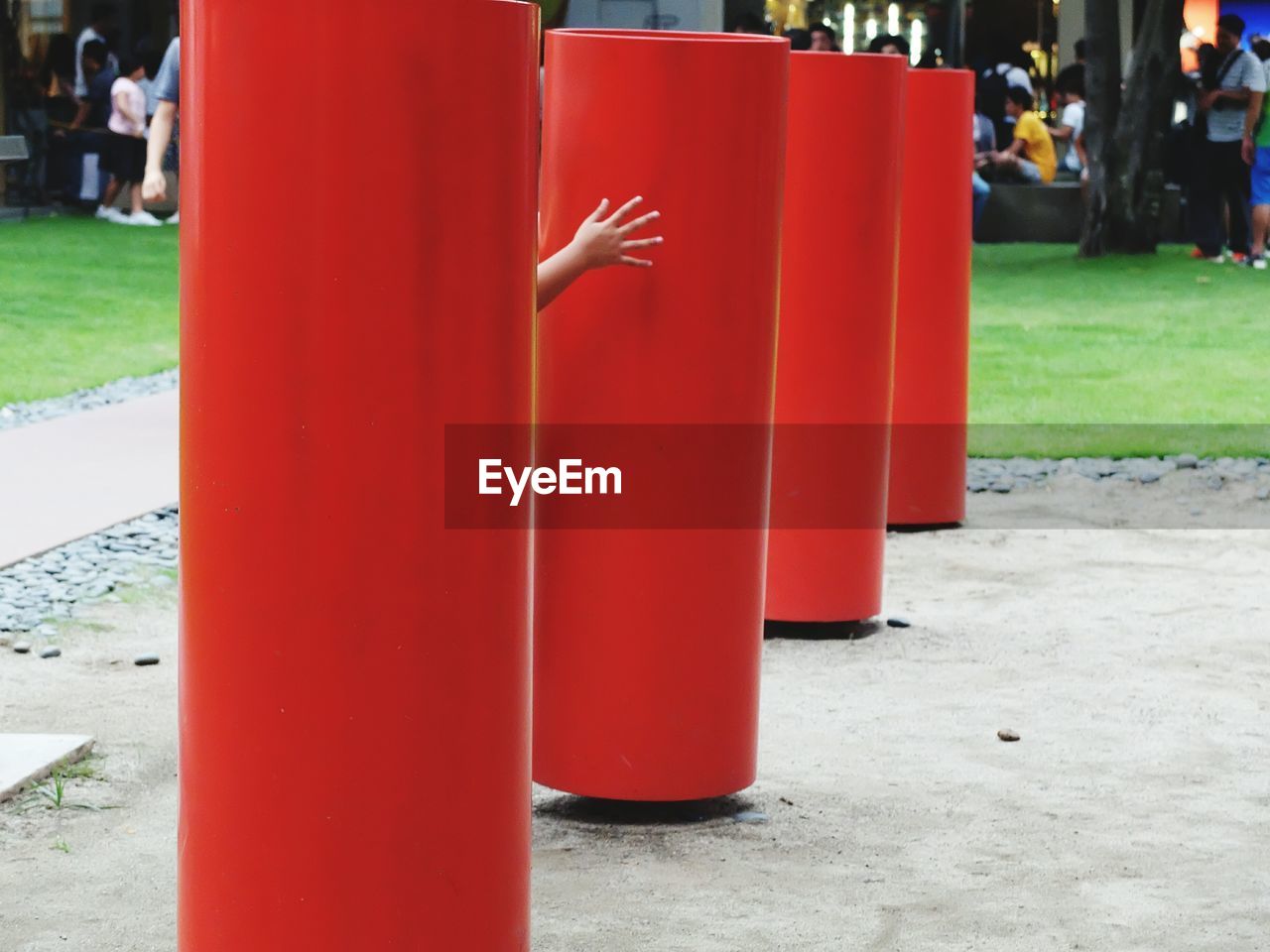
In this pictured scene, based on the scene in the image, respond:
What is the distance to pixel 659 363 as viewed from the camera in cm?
400

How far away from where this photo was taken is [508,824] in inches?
122

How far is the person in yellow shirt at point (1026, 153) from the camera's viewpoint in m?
20.2

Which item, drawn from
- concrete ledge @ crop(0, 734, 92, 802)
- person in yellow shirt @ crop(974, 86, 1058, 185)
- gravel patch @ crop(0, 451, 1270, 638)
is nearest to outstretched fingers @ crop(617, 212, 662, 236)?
concrete ledge @ crop(0, 734, 92, 802)

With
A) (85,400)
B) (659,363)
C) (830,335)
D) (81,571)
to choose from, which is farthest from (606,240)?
(85,400)

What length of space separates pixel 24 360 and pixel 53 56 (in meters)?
12.4

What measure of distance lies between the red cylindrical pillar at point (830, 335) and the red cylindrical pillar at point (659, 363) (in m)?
1.71

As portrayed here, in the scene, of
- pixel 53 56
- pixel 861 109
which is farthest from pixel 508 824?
pixel 53 56

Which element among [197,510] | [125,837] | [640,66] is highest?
[640,66]

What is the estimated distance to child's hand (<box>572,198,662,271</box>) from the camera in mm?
3783

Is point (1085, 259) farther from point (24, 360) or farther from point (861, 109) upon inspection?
point (861, 109)

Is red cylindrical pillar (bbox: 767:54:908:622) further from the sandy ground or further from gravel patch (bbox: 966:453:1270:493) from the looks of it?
gravel patch (bbox: 966:453:1270:493)

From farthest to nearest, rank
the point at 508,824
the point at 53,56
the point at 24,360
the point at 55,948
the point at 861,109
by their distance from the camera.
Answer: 1. the point at 53,56
2. the point at 24,360
3. the point at 861,109
4. the point at 55,948
5. the point at 508,824

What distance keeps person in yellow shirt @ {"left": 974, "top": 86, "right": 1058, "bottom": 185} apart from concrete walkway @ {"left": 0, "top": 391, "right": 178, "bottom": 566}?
1212cm

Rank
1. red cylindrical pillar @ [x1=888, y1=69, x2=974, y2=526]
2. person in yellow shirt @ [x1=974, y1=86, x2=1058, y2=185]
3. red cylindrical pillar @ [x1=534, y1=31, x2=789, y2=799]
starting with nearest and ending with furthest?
red cylindrical pillar @ [x1=534, y1=31, x2=789, y2=799], red cylindrical pillar @ [x1=888, y1=69, x2=974, y2=526], person in yellow shirt @ [x1=974, y1=86, x2=1058, y2=185]
